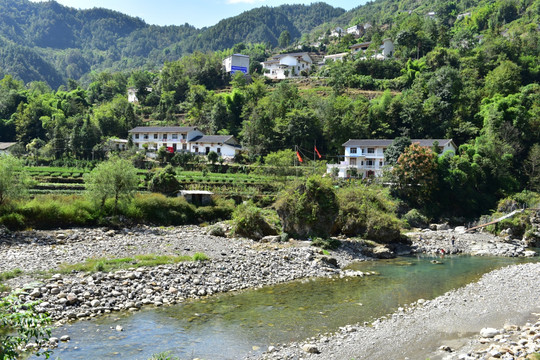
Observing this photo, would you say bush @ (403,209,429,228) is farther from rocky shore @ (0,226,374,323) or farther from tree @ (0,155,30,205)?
tree @ (0,155,30,205)

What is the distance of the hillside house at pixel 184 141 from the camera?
229 feet

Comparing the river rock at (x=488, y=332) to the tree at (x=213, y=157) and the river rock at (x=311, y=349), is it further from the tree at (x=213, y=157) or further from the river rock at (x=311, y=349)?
the tree at (x=213, y=157)

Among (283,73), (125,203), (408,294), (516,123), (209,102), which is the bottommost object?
(408,294)

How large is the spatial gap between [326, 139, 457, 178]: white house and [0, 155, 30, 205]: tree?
38.9 meters

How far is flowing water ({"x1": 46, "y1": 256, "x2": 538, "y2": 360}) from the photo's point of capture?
15500 millimetres

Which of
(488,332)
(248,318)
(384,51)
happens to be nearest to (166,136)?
(248,318)

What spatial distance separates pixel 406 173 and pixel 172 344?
3911cm

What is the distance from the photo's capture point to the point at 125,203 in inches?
1607

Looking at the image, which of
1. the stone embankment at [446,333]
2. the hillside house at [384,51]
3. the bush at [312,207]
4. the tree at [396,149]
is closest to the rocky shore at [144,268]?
the bush at [312,207]

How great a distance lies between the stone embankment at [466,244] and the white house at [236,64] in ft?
287

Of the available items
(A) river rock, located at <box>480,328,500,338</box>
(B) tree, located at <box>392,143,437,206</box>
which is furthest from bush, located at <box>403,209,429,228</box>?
(A) river rock, located at <box>480,328,500,338</box>

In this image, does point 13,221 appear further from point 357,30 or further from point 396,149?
point 357,30

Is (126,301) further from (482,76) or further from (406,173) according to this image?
(482,76)

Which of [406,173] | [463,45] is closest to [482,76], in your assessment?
[463,45]
